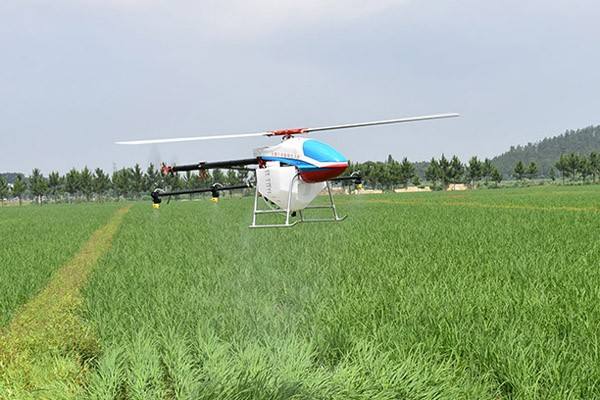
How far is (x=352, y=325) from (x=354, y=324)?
0.07 m

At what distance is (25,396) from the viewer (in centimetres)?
457

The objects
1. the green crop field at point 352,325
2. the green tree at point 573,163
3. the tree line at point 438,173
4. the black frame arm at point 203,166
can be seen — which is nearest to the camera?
the black frame arm at point 203,166

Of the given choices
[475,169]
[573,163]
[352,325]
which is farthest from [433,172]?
[352,325]

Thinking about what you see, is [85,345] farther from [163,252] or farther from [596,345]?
[163,252]

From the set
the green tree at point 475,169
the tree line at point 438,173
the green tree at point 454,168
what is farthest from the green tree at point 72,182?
the green tree at point 475,169

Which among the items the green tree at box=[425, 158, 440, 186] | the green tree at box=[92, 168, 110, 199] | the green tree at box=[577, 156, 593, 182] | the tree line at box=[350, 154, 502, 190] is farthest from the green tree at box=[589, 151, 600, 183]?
the green tree at box=[92, 168, 110, 199]

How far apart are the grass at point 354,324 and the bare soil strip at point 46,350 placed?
10.9 inches

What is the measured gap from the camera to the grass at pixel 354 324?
4340 mm

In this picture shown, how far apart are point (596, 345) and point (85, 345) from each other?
5.92m

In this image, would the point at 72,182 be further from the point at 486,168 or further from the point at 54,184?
the point at 486,168

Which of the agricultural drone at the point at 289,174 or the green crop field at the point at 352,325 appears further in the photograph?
the green crop field at the point at 352,325

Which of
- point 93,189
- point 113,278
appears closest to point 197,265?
point 113,278

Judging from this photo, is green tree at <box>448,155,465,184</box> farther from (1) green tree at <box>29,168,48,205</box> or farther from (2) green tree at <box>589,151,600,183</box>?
(1) green tree at <box>29,168,48,205</box>

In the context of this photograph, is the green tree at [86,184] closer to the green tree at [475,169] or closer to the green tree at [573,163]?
the green tree at [475,169]
